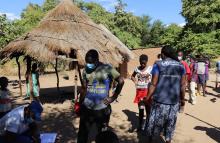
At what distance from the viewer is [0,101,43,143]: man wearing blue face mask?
446cm

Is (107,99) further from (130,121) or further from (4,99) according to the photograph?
(130,121)

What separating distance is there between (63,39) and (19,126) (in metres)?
7.71

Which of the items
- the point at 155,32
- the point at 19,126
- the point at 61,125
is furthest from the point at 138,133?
the point at 155,32

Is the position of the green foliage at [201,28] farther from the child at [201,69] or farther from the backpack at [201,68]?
the backpack at [201,68]

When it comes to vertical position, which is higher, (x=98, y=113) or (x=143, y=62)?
(x=143, y=62)

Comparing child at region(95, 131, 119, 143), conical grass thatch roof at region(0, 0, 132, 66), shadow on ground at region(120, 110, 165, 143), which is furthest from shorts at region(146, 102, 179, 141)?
conical grass thatch roof at region(0, 0, 132, 66)

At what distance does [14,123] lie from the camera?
14.7 feet

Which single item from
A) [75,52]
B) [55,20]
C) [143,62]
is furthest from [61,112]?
[143,62]

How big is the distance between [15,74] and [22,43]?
18745 millimetres

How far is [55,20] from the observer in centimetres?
1284

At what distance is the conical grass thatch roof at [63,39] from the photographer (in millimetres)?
11688

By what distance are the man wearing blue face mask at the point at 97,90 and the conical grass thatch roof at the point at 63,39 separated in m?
6.42

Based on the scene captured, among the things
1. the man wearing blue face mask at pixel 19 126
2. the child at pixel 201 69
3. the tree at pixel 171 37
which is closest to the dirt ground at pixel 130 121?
the child at pixel 201 69

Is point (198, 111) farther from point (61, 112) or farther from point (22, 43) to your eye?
point (22, 43)
